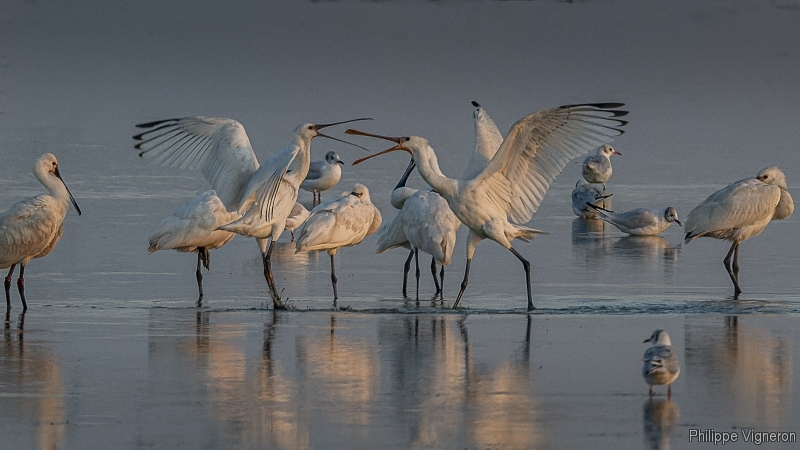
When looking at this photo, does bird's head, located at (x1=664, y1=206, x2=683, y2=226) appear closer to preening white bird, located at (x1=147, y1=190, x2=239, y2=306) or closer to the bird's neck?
the bird's neck

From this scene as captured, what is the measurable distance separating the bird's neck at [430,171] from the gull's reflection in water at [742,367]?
227cm

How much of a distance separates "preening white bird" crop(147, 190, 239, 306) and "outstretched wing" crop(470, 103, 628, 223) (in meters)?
2.35

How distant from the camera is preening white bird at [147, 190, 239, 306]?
43.5 ft

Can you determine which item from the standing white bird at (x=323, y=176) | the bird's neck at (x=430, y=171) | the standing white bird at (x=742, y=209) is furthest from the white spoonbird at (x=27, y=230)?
the standing white bird at (x=323, y=176)

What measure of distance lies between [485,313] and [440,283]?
1751mm

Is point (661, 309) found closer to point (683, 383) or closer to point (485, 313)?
point (485, 313)

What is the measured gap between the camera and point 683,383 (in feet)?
28.6

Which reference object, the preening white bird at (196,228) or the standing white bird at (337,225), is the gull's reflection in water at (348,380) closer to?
the standing white bird at (337,225)

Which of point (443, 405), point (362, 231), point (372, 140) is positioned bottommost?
point (443, 405)

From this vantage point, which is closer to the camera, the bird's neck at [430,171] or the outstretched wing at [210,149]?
the bird's neck at [430,171]

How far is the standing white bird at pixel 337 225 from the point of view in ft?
43.3

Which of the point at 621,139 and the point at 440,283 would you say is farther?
the point at 621,139

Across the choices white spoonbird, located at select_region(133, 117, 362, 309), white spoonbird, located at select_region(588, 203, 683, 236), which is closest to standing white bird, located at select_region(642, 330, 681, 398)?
white spoonbird, located at select_region(133, 117, 362, 309)

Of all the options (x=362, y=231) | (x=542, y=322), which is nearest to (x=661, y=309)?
(x=542, y=322)
